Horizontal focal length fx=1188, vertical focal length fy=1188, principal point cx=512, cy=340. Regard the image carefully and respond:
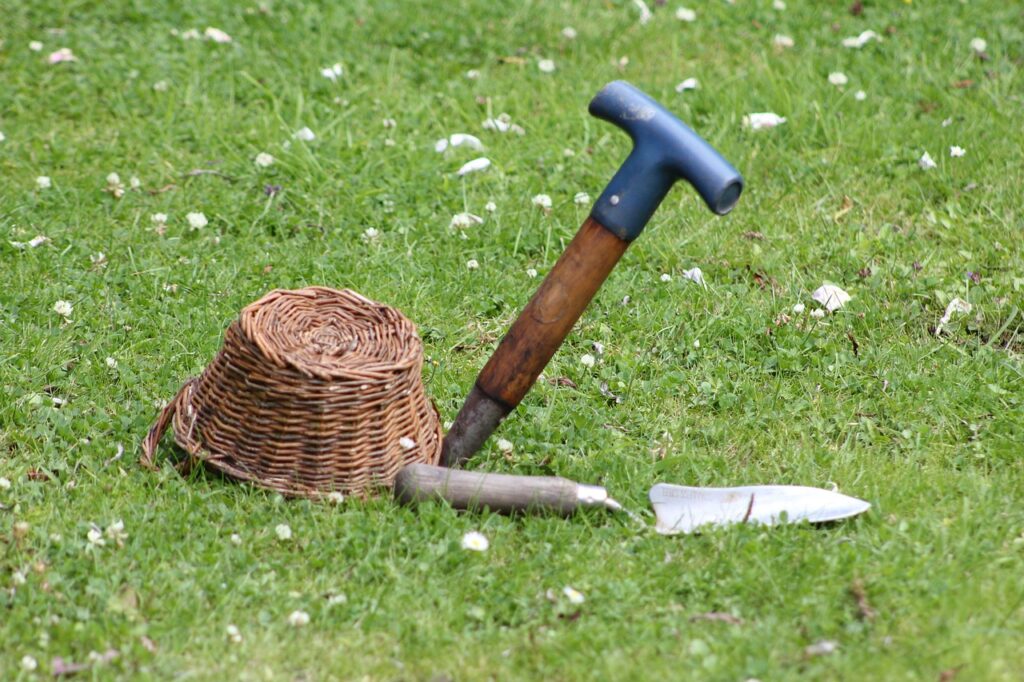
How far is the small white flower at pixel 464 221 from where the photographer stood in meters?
4.63

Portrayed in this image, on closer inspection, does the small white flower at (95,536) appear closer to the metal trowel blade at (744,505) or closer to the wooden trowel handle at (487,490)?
the wooden trowel handle at (487,490)

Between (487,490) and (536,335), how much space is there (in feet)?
1.42

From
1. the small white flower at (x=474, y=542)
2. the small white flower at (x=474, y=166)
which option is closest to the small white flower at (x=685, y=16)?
the small white flower at (x=474, y=166)

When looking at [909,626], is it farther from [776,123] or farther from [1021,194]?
[776,123]

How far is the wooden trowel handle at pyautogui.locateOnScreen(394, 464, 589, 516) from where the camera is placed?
10.3 feet

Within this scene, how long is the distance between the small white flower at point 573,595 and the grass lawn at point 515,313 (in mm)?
26

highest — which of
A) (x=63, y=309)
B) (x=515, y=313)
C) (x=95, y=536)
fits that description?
(x=515, y=313)

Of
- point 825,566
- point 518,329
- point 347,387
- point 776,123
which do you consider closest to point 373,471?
point 347,387

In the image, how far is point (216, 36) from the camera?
5.98 m

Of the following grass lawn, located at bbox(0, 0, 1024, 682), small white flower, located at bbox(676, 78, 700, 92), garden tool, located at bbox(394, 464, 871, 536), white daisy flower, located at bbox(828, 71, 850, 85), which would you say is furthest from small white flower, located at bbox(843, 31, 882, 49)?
garden tool, located at bbox(394, 464, 871, 536)

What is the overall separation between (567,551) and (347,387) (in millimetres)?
704

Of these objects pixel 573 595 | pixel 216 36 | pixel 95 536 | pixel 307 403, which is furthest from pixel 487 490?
pixel 216 36

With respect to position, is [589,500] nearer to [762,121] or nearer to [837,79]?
[762,121]

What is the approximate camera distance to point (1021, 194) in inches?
187
